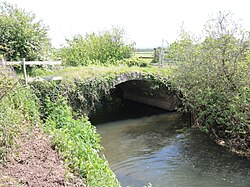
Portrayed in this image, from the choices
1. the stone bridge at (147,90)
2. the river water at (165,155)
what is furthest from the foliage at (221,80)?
the stone bridge at (147,90)

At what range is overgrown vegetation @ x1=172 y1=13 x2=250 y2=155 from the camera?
7762mm

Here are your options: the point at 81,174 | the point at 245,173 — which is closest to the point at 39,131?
the point at 81,174

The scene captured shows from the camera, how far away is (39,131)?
5.91 meters

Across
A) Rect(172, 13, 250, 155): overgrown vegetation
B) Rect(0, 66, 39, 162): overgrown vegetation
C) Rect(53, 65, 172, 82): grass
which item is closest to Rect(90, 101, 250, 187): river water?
Rect(172, 13, 250, 155): overgrown vegetation

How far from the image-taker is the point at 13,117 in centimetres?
510

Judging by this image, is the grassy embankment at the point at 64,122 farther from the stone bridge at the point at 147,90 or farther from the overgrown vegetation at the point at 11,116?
the stone bridge at the point at 147,90

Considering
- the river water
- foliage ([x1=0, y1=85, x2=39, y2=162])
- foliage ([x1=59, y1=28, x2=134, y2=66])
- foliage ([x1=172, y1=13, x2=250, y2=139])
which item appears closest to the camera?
foliage ([x1=0, y1=85, x2=39, y2=162])

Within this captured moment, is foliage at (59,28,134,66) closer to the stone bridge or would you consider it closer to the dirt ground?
the stone bridge

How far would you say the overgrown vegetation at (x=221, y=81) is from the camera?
7.76 m

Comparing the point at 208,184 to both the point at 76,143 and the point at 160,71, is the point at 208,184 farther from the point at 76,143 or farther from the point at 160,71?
the point at 160,71

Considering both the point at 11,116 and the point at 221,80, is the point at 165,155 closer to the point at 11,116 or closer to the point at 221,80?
the point at 221,80

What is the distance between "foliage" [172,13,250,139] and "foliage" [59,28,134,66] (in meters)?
7.91

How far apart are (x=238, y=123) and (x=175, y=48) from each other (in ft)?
13.3

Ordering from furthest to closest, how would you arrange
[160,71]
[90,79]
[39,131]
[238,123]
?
1. [160,71]
2. [90,79]
3. [238,123]
4. [39,131]
